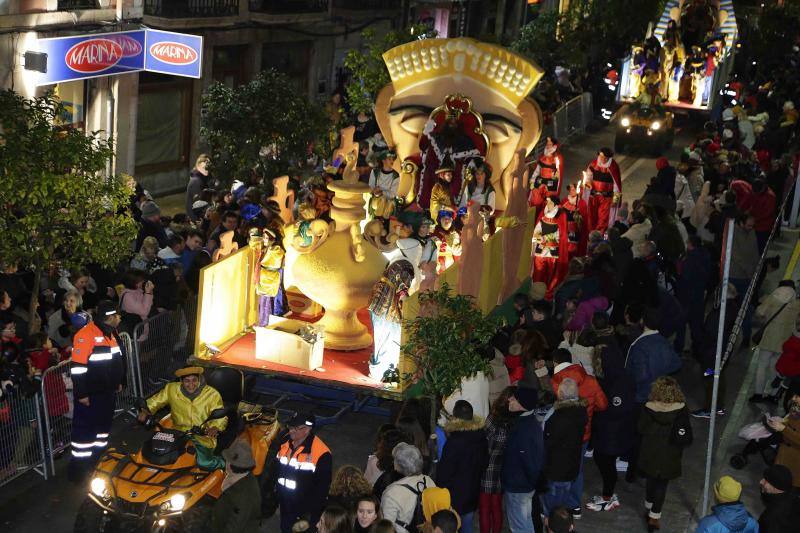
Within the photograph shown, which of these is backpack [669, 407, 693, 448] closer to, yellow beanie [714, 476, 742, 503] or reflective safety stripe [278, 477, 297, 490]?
yellow beanie [714, 476, 742, 503]

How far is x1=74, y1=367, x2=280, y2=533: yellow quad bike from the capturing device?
9.65m

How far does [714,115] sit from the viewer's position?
1199 inches

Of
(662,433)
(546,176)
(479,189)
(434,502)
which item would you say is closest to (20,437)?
(434,502)

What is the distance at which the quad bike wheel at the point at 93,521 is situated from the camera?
32.1ft

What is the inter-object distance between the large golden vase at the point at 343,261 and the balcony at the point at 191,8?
10.9 m

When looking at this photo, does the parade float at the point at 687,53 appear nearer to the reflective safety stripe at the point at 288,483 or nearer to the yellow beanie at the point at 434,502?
the reflective safety stripe at the point at 288,483

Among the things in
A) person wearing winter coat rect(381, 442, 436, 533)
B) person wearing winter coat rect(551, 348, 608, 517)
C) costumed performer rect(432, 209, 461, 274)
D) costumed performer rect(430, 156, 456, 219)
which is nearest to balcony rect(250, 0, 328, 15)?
costumed performer rect(430, 156, 456, 219)

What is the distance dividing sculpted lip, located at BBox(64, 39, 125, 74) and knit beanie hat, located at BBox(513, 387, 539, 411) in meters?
10.7

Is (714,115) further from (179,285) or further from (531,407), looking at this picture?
(531,407)

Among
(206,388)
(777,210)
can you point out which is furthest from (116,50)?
(777,210)

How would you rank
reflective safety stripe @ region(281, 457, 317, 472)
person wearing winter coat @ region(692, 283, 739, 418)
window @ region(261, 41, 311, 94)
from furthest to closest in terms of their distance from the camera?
window @ region(261, 41, 311, 94) < person wearing winter coat @ region(692, 283, 739, 418) < reflective safety stripe @ region(281, 457, 317, 472)

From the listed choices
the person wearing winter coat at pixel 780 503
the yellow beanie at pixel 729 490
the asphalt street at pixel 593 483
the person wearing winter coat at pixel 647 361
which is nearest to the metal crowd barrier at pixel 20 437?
the asphalt street at pixel 593 483

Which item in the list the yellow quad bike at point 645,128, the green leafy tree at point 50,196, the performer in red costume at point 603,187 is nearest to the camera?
the green leafy tree at point 50,196

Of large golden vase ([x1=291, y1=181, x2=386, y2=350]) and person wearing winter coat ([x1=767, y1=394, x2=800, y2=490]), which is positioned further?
large golden vase ([x1=291, y1=181, x2=386, y2=350])
